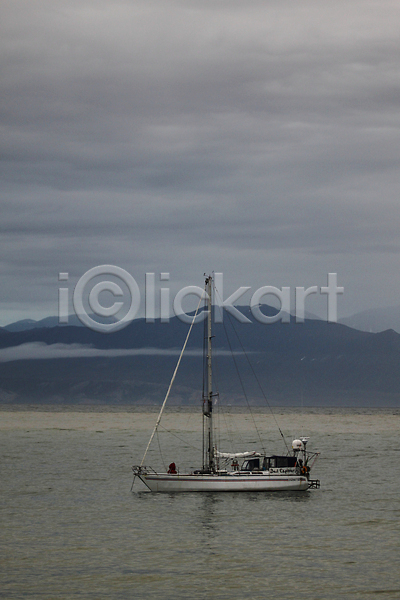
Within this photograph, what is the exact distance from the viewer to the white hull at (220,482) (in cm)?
9362

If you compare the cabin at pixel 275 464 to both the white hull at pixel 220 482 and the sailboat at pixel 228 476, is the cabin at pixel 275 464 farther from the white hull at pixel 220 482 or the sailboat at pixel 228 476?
the white hull at pixel 220 482

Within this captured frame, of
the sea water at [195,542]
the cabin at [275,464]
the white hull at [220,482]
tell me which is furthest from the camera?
the cabin at [275,464]

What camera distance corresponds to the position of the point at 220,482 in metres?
93.8

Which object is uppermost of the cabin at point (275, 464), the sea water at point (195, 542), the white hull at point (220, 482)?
the cabin at point (275, 464)

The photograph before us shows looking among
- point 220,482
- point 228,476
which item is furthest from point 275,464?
point 220,482

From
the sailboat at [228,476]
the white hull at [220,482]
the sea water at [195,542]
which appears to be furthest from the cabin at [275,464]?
the sea water at [195,542]

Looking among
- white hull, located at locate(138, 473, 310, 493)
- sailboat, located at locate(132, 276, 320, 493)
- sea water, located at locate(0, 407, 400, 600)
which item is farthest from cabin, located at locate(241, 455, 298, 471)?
sea water, located at locate(0, 407, 400, 600)

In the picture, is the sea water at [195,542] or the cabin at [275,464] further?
the cabin at [275,464]

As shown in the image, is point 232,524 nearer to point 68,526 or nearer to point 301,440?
point 68,526

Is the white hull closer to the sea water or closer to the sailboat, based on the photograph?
the sailboat

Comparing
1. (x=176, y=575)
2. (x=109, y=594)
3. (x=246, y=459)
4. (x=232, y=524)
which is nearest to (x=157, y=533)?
(x=232, y=524)

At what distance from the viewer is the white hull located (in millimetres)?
93625

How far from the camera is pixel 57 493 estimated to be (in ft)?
334

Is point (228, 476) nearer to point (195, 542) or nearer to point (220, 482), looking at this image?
point (220, 482)
